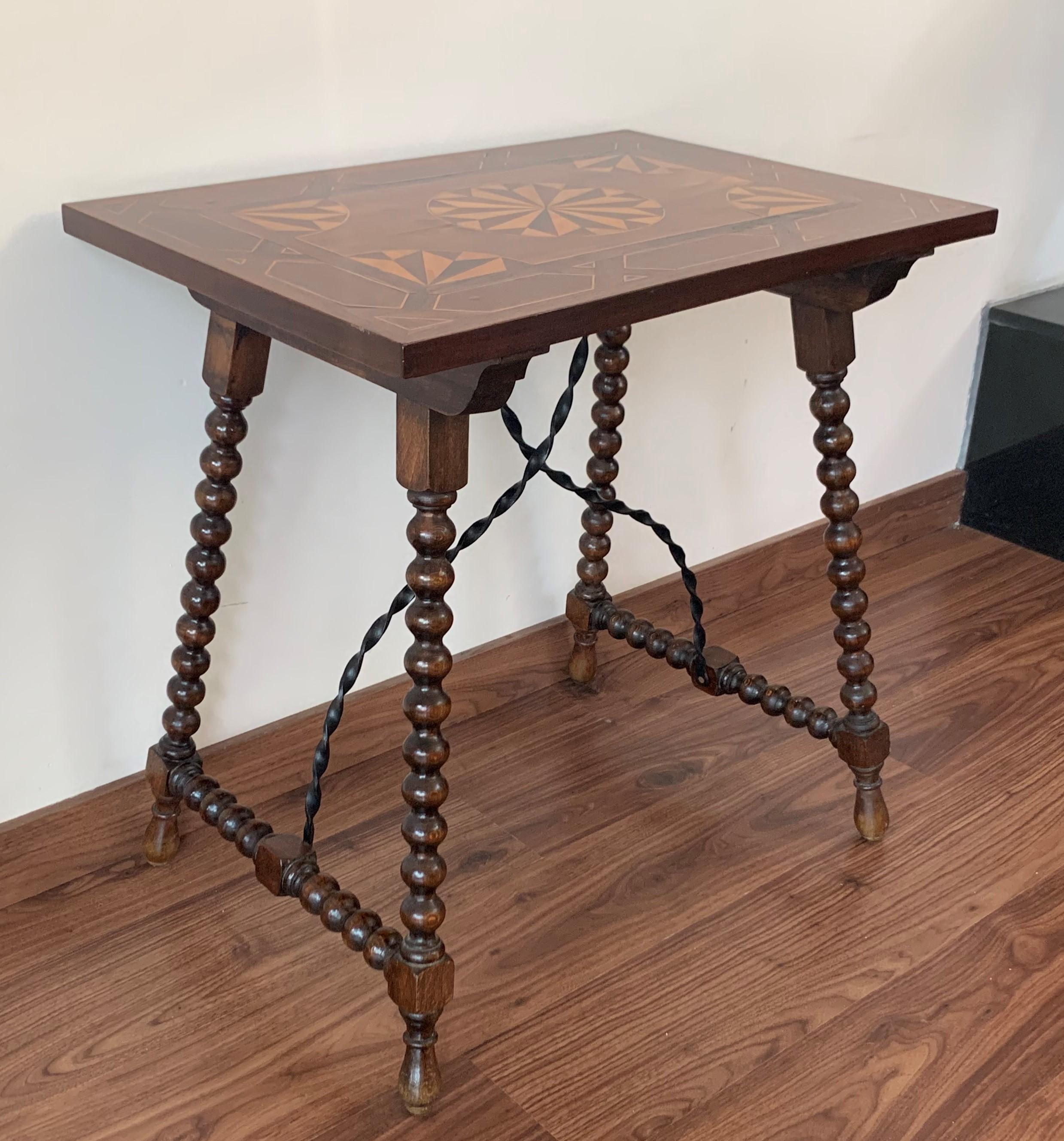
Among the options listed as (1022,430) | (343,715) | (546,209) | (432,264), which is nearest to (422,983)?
(343,715)

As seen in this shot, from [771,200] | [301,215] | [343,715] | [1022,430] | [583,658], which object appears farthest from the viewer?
[1022,430]

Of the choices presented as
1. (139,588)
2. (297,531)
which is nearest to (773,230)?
(297,531)

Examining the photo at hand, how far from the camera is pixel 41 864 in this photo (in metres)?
1.64

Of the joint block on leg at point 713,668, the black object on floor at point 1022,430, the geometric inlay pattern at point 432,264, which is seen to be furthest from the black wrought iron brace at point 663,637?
the black object on floor at point 1022,430

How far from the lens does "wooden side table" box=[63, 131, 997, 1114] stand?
1.16 m

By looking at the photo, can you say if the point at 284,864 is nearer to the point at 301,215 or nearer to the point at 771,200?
the point at 301,215

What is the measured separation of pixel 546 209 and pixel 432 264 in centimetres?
25

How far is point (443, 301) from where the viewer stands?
1.15m

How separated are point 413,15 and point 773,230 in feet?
1.83

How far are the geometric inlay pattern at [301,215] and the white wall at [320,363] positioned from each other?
0.51ft

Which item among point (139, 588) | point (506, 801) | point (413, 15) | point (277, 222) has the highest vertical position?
point (413, 15)

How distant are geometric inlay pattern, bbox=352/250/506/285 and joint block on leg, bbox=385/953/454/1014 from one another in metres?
0.65

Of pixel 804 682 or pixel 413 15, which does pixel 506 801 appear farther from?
pixel 413 15

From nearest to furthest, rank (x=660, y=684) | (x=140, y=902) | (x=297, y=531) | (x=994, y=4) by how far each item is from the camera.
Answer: (x=140, y=902)
(x=297, y=531)
(x=660, y=684)
(x=994, y=4)
